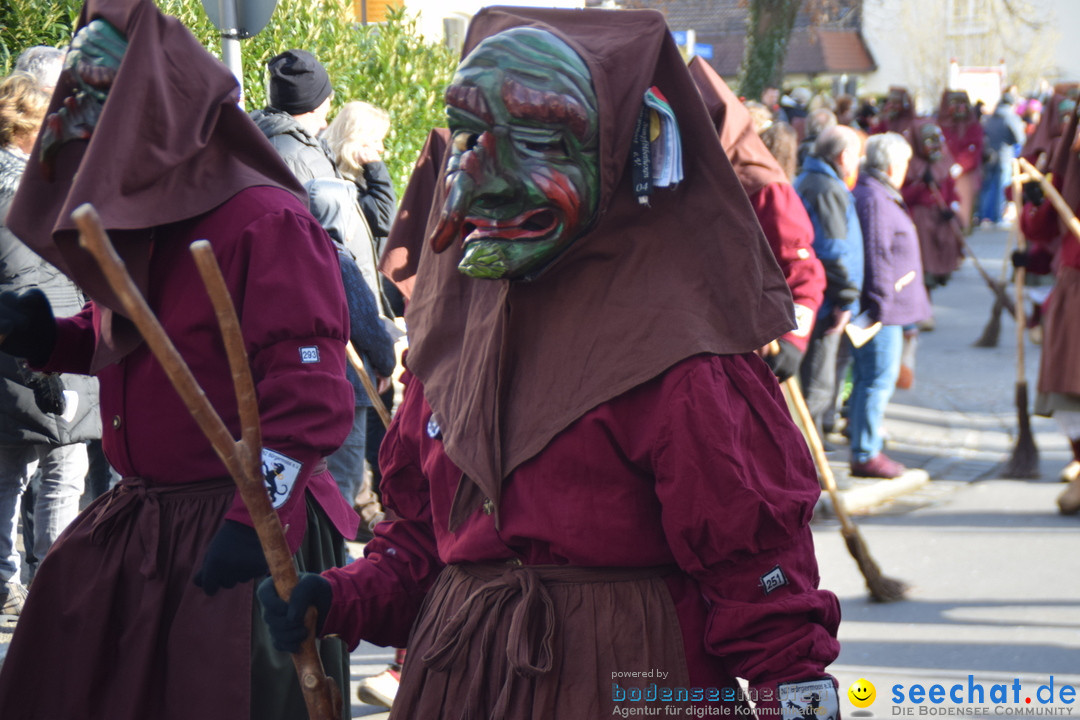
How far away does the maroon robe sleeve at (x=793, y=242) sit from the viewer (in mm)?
5438

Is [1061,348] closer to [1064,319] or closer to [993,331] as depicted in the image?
[1064,319]

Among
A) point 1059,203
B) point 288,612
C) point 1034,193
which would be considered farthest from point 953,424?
point 288,612

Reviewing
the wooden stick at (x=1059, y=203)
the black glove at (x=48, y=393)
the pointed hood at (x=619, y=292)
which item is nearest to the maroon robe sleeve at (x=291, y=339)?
the pointed hood at (x=619, y=292)

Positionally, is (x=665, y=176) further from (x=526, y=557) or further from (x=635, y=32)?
(x=526, y=557)

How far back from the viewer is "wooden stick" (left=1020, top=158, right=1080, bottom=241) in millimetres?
6195

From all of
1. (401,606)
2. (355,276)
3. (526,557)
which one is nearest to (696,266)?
(526,557)

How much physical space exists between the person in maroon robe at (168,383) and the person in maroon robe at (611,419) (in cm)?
59

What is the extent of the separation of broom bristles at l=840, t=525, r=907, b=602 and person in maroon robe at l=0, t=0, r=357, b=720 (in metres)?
3.33

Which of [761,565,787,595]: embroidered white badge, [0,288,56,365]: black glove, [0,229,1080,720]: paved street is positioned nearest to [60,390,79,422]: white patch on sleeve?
[0,229,1080,720]: paved street

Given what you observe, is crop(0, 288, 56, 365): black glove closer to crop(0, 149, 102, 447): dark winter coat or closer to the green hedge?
crop(0, 149, 102, 447): dark winter coat

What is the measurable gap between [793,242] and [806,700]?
3.92 m

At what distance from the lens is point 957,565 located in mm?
6043

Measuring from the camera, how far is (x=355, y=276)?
16.0ft

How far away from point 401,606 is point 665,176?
920 mm
